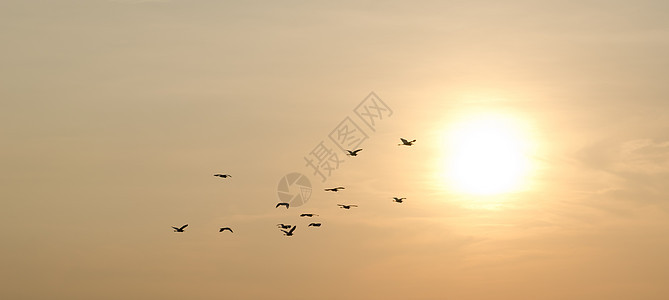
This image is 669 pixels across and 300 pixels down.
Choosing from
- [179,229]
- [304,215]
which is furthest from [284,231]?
[179,229]

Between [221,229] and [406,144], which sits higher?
[406,144]

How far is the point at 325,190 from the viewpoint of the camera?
186 m

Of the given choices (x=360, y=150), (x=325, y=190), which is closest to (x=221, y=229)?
(x=325, y=190)

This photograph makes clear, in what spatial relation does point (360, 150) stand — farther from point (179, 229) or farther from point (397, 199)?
point (179, 229)

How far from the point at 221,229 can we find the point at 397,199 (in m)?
43.4

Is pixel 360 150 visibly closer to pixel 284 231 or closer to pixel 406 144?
pixel 406 144

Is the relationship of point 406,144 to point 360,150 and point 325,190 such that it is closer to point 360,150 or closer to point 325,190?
point 360,150

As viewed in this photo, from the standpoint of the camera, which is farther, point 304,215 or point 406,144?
point 304,215

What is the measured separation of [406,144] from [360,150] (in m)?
12.5

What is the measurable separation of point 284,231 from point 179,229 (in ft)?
85.0

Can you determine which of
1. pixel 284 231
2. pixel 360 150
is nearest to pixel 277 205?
pixel 284 231

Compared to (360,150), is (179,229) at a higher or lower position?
lower

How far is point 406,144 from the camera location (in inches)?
6973

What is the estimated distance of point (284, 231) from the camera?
18462cm
